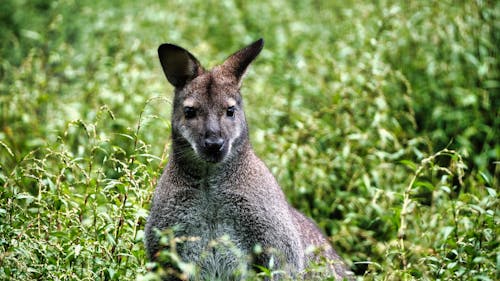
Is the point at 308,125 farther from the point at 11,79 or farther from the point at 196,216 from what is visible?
the point at 11,79

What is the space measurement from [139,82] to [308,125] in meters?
1.92

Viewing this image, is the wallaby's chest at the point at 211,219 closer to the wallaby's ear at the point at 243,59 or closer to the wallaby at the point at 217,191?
the wallaby at the point at 217,191

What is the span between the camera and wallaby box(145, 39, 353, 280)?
4695mm

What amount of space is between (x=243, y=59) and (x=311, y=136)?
7.19ft

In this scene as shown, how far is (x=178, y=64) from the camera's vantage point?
5.04 meters

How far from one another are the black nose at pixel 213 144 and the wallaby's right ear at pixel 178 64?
0.60m

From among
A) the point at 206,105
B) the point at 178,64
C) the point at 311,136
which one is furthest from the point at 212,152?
the point at 311,136

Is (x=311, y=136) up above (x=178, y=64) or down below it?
below

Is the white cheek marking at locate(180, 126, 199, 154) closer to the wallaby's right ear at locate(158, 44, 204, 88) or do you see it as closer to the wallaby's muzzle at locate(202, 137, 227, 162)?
the wallaby's muzzle at locate(202, 137, 227, 162)

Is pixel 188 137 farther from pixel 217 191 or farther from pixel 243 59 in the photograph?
pixel 243 59

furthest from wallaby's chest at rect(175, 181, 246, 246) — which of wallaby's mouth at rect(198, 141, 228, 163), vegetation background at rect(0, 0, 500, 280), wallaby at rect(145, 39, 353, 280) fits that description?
vegetation background at rect(0, 0, 500, 280)

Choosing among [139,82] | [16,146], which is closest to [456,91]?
[139,82]

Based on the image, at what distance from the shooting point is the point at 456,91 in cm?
772

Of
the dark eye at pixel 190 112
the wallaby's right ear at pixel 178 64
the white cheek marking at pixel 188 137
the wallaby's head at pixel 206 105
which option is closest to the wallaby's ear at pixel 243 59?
the wallaby's head at pixel 206 105
